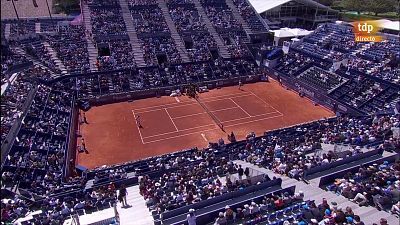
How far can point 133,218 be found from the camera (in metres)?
16.6

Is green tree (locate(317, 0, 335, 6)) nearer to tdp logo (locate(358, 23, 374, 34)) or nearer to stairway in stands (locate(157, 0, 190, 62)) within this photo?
tdp logo (locate(358, 23, 374, 34))

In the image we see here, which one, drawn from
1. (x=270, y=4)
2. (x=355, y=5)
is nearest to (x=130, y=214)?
(x=270, y=4)

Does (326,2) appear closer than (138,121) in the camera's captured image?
No

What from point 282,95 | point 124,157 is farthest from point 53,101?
point 282,95

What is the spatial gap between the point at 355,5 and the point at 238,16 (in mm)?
28427

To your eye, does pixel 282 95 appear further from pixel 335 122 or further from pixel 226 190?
pixel 226 190

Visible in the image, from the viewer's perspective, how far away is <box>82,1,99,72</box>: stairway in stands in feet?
141

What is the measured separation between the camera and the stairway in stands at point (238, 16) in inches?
2126

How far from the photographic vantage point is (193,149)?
25.7 m

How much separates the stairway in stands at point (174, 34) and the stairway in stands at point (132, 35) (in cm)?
550

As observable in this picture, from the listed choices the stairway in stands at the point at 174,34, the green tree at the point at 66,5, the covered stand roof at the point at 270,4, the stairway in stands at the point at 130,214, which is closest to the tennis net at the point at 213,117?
the stairway in stands at the point at 174,34

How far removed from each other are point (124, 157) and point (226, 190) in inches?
497

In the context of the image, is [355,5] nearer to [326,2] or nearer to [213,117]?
[326,2]

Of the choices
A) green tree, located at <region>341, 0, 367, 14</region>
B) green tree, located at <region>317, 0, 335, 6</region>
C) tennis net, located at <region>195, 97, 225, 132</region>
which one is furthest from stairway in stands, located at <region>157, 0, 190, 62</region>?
green tree, located at <region>317, 0, 335, 6</region>
